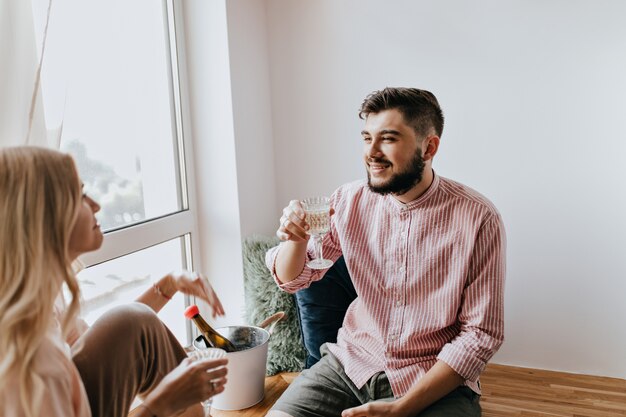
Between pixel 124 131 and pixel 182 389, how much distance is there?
1428 mm

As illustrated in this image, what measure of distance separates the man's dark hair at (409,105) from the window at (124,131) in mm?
992

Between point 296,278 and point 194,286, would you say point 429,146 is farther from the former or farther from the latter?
point 194,286

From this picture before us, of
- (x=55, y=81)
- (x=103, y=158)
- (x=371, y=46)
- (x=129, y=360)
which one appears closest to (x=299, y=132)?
(x=371, y=46)

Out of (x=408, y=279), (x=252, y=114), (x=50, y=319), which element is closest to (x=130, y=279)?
(x=252, y=114)

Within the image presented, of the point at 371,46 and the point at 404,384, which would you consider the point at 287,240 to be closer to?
the point at 404,384

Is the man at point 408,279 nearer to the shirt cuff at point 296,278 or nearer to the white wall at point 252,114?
the shirt cuff at point 296,278

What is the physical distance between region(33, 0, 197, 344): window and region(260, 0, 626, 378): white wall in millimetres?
806

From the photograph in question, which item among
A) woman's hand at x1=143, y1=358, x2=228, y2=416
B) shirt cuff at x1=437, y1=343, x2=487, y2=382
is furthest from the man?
woman's hand at x1=143, y1=358, x2=228, y2=416

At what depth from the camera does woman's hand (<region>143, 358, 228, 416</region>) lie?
1.33 metres

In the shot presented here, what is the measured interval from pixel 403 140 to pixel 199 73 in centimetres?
124

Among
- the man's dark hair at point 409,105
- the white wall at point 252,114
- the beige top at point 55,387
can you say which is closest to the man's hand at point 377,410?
the beige top at point 55,387

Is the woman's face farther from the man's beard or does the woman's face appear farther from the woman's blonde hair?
the man's beard

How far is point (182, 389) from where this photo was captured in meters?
1.35

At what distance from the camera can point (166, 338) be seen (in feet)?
5.09
